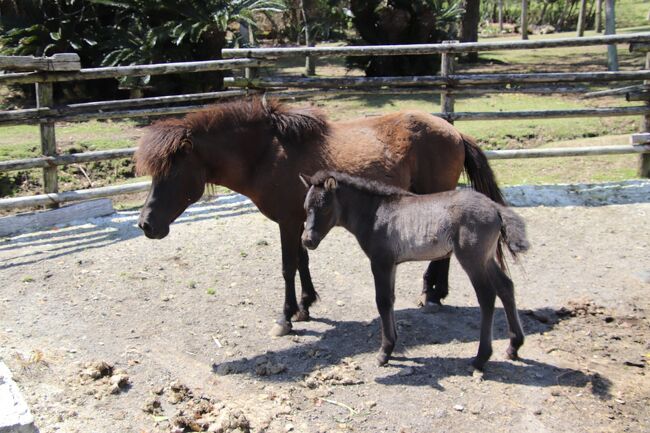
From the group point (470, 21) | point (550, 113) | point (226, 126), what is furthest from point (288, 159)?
point (470, 21)

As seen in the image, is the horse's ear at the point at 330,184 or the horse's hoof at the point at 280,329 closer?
the horse's ear at the point at 330,184

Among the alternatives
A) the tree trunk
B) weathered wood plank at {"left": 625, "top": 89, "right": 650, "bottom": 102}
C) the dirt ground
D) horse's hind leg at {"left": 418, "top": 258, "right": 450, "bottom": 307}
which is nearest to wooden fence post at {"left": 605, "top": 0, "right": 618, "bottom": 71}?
the tree trunk

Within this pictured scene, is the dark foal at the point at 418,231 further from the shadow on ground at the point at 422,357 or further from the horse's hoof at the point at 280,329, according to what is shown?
the horse's hoof at the point at 280,329

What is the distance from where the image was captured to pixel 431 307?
5.72m

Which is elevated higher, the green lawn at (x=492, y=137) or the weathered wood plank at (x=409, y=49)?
the weathered wood plank at (x=409, y=49)

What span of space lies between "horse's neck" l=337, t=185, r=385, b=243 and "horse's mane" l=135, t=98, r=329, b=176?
0.91 metres

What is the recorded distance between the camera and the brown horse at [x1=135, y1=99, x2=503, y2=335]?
199 inches

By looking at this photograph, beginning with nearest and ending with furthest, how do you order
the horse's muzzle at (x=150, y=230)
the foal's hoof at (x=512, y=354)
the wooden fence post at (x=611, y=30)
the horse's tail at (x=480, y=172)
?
the foal's hoof at (x=512, y=354), the horse's muzzle at (x=150, y=230), the horse's tail at (x=480, y=172), the wooden fence post at (x=611, y=30)

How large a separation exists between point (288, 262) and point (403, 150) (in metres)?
1.39

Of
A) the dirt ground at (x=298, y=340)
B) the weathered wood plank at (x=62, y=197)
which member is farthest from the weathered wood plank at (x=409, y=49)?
the dirt ground at (x=298, y=340)

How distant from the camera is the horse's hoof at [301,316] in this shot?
18.5 feet

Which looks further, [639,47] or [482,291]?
[639,47]

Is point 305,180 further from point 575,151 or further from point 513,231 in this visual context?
point 575,151

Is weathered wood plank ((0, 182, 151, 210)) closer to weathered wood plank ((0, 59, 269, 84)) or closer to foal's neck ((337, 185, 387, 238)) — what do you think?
weathered wood plank ((0, 59, 269, 84))
